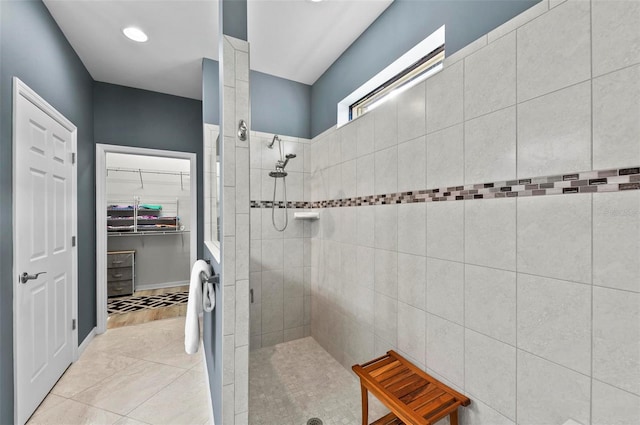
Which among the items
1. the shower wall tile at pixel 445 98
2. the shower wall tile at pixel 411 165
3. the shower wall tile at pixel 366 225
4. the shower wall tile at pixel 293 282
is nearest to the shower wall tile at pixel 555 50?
the shower wall tile at pixel 445 98

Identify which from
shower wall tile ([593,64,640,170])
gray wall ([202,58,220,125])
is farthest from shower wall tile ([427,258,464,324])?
gray wall ([202,58,220,125])

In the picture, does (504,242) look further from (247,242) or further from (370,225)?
(247,242)

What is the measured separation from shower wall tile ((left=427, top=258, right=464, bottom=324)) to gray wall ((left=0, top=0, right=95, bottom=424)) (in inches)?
91.8

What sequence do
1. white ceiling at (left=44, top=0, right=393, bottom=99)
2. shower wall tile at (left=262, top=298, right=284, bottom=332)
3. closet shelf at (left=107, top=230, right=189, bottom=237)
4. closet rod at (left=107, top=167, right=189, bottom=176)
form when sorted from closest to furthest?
1. white ceiling at (left=44, top=0, right=393, bottom=99)
2. shower wall tile at (left=262, top=298, right=284, bottom=332)
3. closet shelf at (left=107, top=230, right=189, bottom=237)
4. closet rod at (left=107, top=167, right=189, bottom=176)

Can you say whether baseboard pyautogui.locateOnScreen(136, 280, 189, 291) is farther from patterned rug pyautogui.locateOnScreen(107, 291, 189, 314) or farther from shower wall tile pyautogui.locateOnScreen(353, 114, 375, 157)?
shower wall tile pyautogui.locateOnScreen(353, 114, 375, 157)

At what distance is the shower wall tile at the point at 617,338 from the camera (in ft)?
2.52

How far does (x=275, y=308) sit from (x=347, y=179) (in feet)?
4.81

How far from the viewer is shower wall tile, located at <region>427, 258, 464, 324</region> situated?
4.19 feet

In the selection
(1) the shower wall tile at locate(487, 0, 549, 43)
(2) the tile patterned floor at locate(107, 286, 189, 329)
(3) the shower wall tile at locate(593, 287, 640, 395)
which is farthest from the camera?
(2) the tile patterned floor at locate(107, 286, 189, 329)

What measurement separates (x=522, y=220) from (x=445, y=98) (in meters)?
0.71

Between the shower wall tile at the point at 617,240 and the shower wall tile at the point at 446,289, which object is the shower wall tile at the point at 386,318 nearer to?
the shower wall tile at the point at 446,289

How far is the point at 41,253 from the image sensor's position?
6.07ft

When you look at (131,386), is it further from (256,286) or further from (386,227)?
(386,227)

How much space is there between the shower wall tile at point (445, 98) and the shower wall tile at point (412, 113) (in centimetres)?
4
